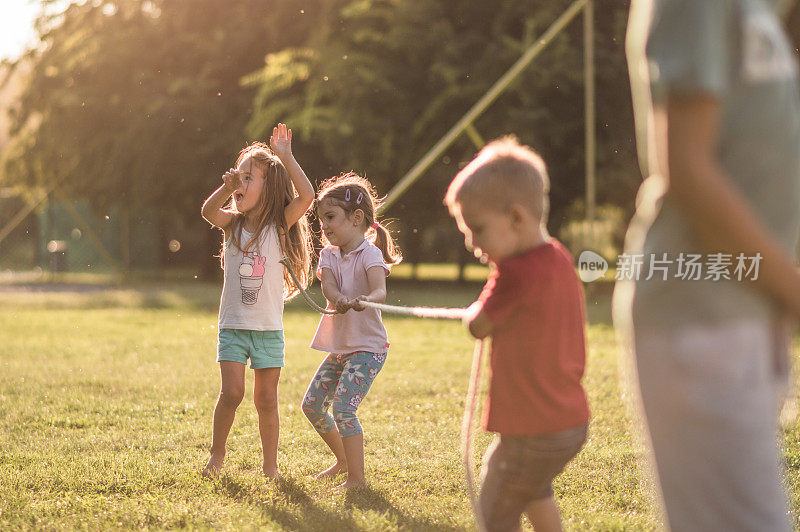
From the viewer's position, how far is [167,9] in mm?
20203

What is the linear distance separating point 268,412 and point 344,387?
438 millimetres

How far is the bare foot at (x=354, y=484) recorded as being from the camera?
4.19m

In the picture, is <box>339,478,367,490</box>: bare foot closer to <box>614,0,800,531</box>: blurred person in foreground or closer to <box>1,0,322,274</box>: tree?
<box>614,0,800,531</box>: blurred person in foreground

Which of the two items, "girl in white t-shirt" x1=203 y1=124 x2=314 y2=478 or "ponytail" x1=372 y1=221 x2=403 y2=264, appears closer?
"girl in white t-shirt" x1=203 y1=124 x2=314 y2=478

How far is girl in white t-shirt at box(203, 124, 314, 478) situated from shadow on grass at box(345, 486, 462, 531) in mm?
514

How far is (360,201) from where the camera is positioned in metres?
4.29

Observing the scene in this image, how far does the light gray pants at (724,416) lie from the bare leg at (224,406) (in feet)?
9.90

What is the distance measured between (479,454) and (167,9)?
17.6 meters

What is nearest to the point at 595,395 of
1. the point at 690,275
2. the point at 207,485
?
the point at 207,485

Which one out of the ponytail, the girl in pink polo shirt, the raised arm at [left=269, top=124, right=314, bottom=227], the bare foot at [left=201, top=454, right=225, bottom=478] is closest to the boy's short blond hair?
the girl in pink polo shirt

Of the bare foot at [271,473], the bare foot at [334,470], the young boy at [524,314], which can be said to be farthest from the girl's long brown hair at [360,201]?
the young boy at [524,314]

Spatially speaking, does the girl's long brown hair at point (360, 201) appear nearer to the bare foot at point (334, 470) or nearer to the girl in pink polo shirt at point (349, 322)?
the girl in pink polo shirt at point (349, 322)

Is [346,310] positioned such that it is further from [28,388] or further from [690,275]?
[28,388]

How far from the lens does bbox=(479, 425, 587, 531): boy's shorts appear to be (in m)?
2.33
